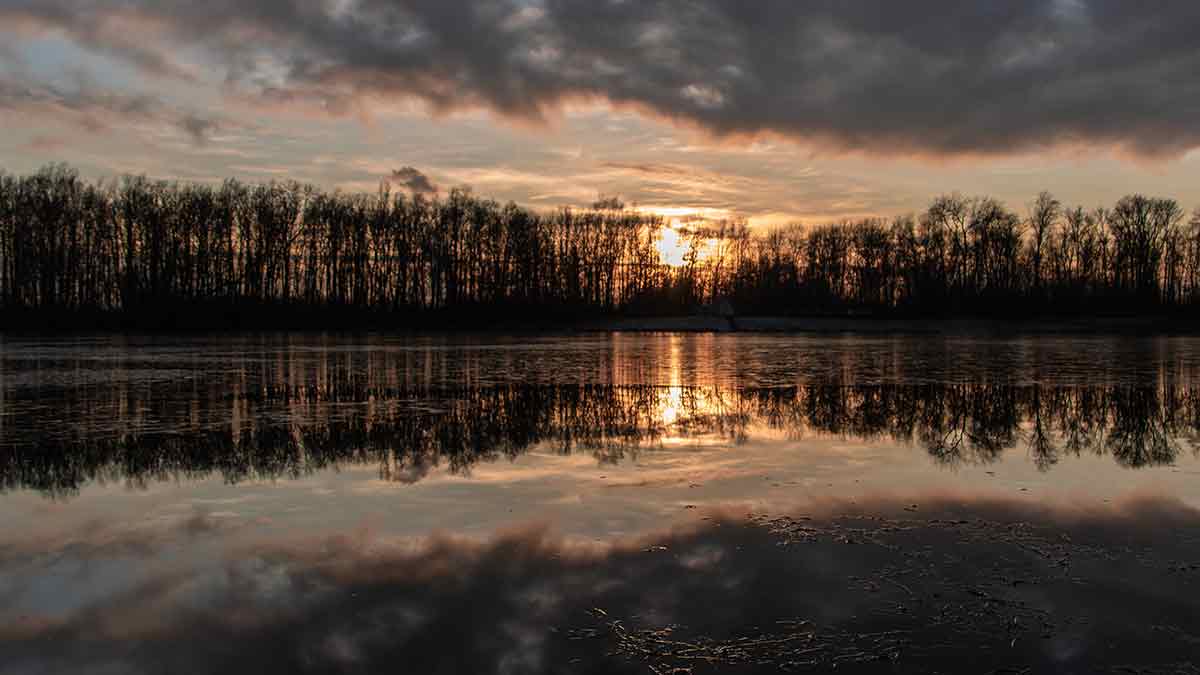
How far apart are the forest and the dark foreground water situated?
68.0m

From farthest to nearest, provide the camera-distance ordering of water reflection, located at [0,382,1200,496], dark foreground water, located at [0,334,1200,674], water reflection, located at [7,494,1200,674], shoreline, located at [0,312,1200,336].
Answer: shoreline, located at [0,312,1200,336], water reflection, located at [0,382,1200,496], dark foreground water, located at [0,334,1200,674], water reflection, located at [7,494,1200,674]

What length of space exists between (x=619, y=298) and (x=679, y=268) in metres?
14.6

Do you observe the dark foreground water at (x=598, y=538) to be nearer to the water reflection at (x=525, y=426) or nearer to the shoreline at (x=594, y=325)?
the water reflection at (x=525, y=426)

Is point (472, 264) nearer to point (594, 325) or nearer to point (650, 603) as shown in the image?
point (594, 325)

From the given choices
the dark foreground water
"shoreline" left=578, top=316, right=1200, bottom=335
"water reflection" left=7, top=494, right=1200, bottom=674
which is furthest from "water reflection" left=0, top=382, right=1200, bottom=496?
"shoreline" left=578, top=316, right=1200, bottom=335

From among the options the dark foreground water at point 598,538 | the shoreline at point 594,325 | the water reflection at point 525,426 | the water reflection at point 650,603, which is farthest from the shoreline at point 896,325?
the water reflection at point 650,603

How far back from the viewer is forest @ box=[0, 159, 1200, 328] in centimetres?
8150

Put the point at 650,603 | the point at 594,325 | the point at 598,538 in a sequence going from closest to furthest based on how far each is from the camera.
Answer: the point at 650,603 < the point at 598,538 < the point at 594,325

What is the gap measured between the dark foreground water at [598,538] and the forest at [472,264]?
6805 centimetres

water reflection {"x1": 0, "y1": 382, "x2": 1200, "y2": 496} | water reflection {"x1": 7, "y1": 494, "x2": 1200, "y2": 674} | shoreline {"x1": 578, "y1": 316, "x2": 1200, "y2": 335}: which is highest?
shoreline {"x1": 578, "y1": 316, "x2": 1200, "y2": 335}

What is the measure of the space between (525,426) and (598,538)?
641 cm

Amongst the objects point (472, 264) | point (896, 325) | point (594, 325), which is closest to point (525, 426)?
point (594, 325)

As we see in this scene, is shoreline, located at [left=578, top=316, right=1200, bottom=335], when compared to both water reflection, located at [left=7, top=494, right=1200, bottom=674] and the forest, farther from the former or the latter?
water reflection, located at [left=7, top=494, right=1200, bottom=674]

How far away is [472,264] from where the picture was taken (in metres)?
103
